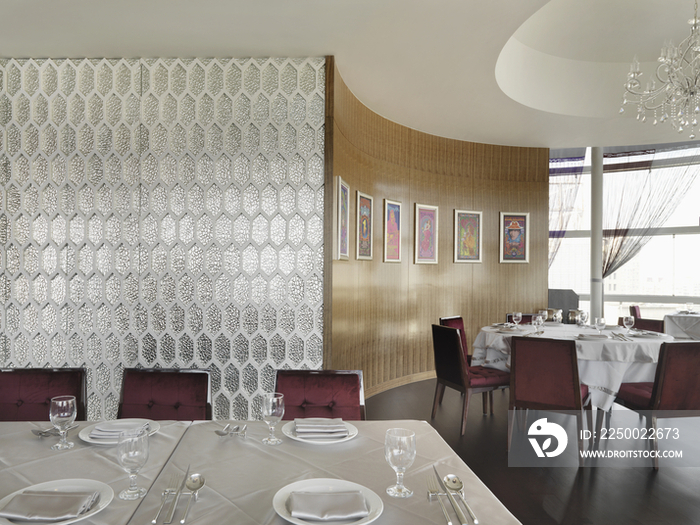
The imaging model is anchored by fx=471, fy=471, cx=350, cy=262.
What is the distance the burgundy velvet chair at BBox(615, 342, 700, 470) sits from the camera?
3137mm

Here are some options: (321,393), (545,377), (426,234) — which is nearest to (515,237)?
(426,234)

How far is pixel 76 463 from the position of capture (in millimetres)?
1491

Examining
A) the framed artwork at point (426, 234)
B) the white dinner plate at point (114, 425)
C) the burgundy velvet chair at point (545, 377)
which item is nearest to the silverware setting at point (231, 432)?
the white dinner plate at point (114, 425)

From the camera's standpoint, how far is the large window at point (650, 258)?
745cm

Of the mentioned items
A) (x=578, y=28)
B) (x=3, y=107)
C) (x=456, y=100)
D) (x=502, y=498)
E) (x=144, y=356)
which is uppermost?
(x=578, y=28)

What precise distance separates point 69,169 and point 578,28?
15.2ft

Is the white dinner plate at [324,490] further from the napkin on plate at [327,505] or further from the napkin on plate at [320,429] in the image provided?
the napkin on plate at [320,429]

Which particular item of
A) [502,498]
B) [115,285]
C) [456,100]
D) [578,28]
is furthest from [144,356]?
[578,28]

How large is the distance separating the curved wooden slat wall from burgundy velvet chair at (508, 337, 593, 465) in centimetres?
144

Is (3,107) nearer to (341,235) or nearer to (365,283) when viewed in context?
(341,235)

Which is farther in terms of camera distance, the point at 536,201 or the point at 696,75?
the point at 536,201

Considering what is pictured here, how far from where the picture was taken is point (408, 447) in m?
1.25

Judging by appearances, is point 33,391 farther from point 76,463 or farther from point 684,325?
point 684,325

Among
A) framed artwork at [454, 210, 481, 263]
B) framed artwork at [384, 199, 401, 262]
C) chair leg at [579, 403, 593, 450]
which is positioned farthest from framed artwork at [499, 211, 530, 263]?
chair leg at [579, 403, 593, 450]
